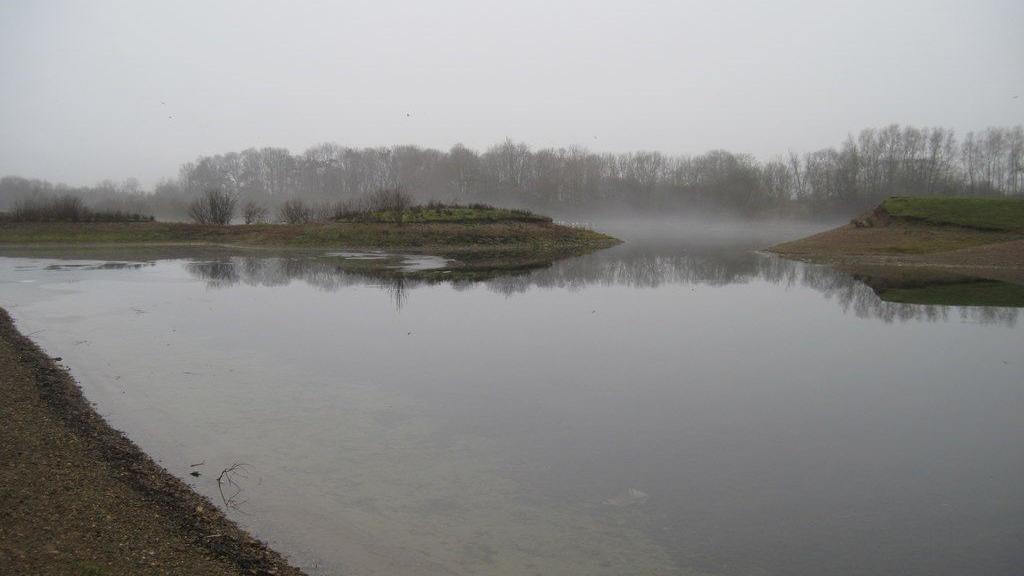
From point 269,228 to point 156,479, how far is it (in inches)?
1512

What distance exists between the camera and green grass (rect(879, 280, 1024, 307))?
15.4 meters

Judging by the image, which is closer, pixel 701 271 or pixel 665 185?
pixel 701 271

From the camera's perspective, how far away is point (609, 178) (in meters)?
102

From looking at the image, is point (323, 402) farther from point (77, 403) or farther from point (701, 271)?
point (701, 271)

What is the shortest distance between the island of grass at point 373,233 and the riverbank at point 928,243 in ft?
44.6

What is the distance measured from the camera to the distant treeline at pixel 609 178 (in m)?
76.1

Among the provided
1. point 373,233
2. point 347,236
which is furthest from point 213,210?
point 373,233

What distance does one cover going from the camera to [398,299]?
51.3ft

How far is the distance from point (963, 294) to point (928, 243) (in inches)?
585

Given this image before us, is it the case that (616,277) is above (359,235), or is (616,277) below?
below

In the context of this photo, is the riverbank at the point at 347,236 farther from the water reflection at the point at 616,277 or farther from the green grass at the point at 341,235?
the water reflection at the point at 616,277

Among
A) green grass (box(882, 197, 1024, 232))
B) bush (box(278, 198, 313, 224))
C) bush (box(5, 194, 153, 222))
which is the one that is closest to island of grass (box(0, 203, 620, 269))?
bush (box(5, 194, 153, 222))

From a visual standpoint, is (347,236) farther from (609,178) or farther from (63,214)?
(609,178)

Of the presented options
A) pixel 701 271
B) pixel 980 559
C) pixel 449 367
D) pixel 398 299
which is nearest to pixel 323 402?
pixel 449 367
